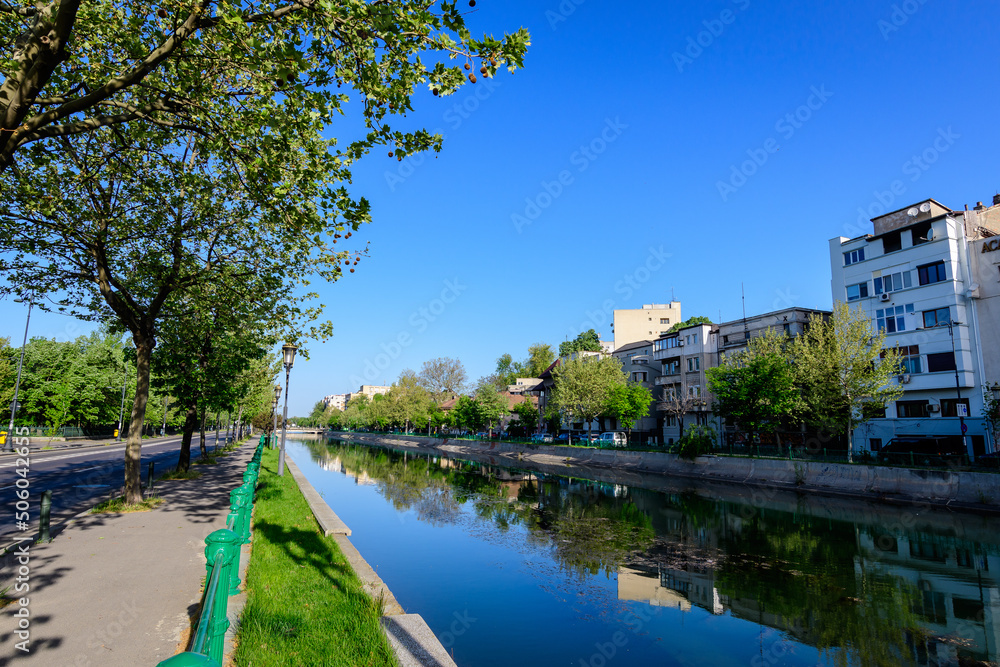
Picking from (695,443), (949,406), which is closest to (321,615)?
(695,443)

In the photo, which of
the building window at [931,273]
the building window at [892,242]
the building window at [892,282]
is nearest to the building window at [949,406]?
the building window at [931,273]

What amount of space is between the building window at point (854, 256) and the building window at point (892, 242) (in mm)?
1539

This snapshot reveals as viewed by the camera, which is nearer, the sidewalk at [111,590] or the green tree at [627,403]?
the sidewalk at [111,590]

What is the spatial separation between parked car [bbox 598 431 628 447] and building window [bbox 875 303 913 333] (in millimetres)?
22175

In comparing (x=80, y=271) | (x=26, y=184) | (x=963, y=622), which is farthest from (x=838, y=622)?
(x=80, y=271)

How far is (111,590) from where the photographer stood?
24.1ft

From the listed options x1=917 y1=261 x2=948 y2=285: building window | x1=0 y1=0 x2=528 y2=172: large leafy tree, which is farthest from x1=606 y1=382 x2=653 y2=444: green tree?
x1=0 y1=0 x2=528 y2=172: large leafy tree

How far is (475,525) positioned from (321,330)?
875 cm

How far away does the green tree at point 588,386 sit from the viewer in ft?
178

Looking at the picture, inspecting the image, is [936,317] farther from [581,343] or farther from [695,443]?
[581,343]

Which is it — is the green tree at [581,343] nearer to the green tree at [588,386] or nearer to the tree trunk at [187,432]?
the green tree at [588,386]

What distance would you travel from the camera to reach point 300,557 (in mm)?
9883

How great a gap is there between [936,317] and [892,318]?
2.61m

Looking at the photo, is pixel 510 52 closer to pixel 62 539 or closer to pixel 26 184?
pixel 26 184
